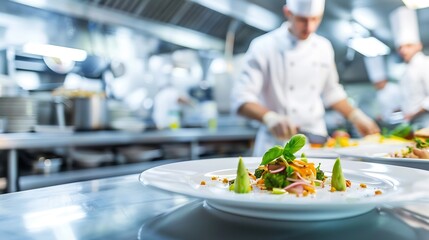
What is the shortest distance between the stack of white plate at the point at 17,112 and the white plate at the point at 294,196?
1.52m

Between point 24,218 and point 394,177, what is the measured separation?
541 mm

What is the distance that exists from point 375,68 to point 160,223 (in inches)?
133

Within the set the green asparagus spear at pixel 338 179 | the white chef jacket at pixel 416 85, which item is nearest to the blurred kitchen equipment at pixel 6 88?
the green asparagus spear at pixel 338 179

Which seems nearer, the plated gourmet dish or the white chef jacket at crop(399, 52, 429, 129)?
A: the plated gourmet dish

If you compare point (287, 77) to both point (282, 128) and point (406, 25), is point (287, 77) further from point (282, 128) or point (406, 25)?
point (406, 25)

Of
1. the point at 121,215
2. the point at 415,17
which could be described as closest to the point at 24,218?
the point at 121,215

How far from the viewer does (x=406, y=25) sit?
2328 mm

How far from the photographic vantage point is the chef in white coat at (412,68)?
174 centimetres

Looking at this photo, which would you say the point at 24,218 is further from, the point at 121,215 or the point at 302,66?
the point at 302,66

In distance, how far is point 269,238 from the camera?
1.17ft

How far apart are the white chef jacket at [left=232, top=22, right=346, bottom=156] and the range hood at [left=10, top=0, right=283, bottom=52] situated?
983 millimetres

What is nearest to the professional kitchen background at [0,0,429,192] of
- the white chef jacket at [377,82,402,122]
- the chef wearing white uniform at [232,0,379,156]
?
the white chef jacket at [377,82,402,122]

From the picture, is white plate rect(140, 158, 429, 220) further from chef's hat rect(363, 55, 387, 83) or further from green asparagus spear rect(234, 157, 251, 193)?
chef's hat rect(363, 55, 387, 83)

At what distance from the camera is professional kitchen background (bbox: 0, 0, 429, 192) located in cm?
211
